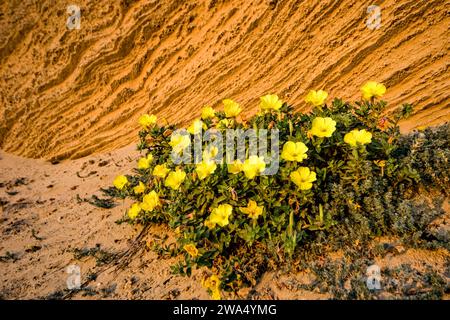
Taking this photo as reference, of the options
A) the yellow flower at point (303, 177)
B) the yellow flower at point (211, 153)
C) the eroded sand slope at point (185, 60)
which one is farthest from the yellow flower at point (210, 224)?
the eroded sand slope at point (185, 60)

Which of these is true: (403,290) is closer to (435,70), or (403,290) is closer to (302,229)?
(302,229)

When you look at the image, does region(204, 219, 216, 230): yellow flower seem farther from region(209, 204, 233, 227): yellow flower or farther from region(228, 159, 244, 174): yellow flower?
region(228, 159, 244, 174): yellow flower

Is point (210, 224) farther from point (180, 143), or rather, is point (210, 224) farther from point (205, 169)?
point (180, 143)

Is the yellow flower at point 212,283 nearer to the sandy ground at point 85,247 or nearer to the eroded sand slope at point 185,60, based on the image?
the sandy ground at point 85,247

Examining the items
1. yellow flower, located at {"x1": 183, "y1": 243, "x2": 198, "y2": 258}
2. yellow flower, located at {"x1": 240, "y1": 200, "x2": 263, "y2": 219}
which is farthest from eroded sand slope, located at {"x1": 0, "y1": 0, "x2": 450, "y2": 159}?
yellow flower, located at {"x1": 183, "y1": 243, "x2": 198, "y2": 258}
